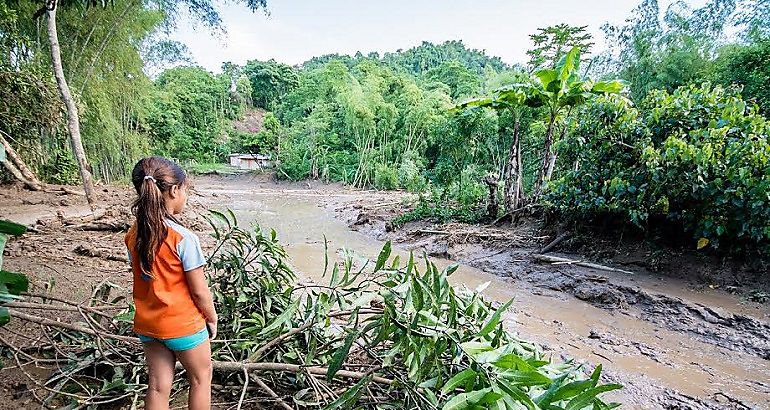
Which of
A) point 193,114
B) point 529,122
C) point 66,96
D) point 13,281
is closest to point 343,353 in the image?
point 13,281

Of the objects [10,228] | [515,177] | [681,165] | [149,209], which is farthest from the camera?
[515,177]

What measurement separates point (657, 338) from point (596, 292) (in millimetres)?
1022

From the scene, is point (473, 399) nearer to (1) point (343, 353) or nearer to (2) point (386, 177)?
(1) point (343, 353)

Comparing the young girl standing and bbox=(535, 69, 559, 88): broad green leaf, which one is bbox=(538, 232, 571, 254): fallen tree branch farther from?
the young girl standing

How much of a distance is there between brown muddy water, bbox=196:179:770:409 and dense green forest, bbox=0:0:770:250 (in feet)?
3.29

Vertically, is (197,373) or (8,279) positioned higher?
(8,279)

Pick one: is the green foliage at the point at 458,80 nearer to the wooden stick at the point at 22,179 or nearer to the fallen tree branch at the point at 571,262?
the fallen tree branch at the point at 571,262

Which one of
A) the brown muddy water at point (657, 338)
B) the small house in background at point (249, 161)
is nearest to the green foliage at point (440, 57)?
the small house in background at point (249, 161)

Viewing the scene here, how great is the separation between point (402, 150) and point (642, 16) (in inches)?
483

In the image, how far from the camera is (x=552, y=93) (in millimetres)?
6773

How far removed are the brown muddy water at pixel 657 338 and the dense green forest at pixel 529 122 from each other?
1004 mm

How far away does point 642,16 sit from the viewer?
705 inches

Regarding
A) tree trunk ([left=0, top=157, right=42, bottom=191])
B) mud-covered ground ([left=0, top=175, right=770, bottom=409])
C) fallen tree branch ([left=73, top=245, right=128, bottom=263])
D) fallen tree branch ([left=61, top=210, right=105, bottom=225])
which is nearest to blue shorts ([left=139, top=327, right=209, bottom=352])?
mud-covered ground ([left=0, top=175, right=770, bottom=409])

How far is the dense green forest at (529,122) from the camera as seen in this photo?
15.1ft
